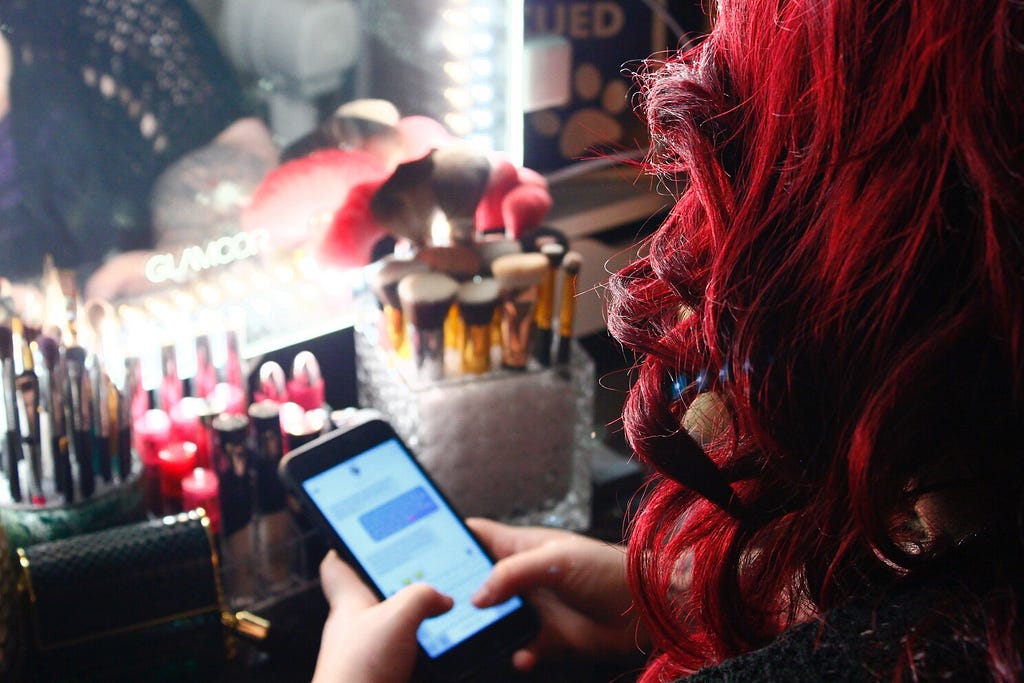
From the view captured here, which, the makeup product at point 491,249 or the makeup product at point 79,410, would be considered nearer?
the makeup product at point 79,410

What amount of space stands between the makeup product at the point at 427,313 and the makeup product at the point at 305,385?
0.08 metres

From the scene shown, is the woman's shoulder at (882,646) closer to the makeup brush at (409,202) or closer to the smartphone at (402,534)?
the smartphone at (402,534)

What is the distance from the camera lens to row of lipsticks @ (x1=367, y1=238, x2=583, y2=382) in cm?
63

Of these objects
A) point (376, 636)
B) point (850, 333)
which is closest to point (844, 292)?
point (850, 333)

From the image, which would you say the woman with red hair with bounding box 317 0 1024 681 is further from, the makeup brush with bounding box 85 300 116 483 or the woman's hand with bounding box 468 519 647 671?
the makeup brush with bounding box 85 300 116 483

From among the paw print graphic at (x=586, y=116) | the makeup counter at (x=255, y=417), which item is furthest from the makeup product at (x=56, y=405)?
the paw print graphic at (x=586, y=116)

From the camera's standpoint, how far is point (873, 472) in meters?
0.25

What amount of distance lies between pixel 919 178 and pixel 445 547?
0.42 meters

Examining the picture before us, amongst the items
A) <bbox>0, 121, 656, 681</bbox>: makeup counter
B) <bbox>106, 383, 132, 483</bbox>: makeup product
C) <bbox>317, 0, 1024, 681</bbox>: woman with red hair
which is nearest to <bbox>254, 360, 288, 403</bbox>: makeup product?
<bbox>0, 121, 656, 681</bbox>: makeup counter

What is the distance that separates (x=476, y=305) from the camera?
2.09ft

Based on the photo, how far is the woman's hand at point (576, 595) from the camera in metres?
0.56

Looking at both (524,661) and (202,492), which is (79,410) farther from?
(524,661)

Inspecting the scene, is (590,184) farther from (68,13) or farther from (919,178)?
(919,178)

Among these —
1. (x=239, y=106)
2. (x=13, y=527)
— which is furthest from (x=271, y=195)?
(x=13, y=527)
